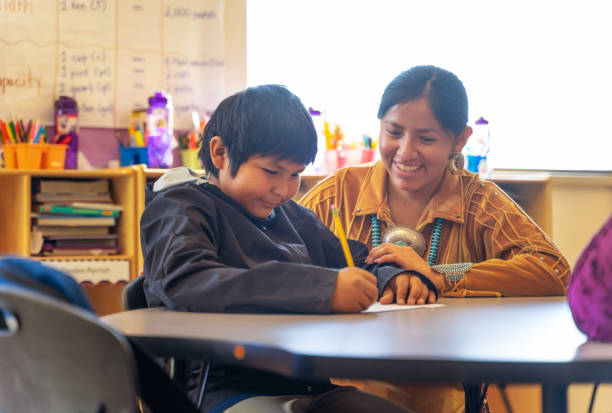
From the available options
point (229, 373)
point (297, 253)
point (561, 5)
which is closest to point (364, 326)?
point (229, 373)

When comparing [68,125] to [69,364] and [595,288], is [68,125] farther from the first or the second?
[595,288]

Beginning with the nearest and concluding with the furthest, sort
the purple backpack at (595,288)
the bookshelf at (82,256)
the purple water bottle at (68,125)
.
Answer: the purple backpack at (595,288) < the bookshelf at (82,256) < the purple water bottle at (68,125)

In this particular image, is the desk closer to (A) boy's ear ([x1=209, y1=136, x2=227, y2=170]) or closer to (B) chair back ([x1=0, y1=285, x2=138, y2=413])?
(B) chair back ([x1=0, y1=285, x2=138, y2=413])

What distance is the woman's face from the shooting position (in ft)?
5.85

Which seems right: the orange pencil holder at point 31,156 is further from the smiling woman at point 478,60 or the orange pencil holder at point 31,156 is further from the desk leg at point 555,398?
the desk leg at point 555,398

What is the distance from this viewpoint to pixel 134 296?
4.10ft

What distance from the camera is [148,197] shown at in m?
1.23

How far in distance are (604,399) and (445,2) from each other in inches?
77.9

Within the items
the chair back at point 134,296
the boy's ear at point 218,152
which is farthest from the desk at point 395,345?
the boy's ear at point 218,152

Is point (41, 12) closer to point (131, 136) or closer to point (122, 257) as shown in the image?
point (131, 136)

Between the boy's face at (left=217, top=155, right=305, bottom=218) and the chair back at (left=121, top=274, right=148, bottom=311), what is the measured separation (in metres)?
0.24

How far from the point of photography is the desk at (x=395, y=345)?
0.60 m

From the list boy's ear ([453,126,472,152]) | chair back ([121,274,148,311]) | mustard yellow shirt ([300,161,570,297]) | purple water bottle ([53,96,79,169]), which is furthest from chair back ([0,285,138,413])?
purple water bottle ([53,96,79,169])

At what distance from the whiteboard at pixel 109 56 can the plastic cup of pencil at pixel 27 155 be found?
303 millimetres
